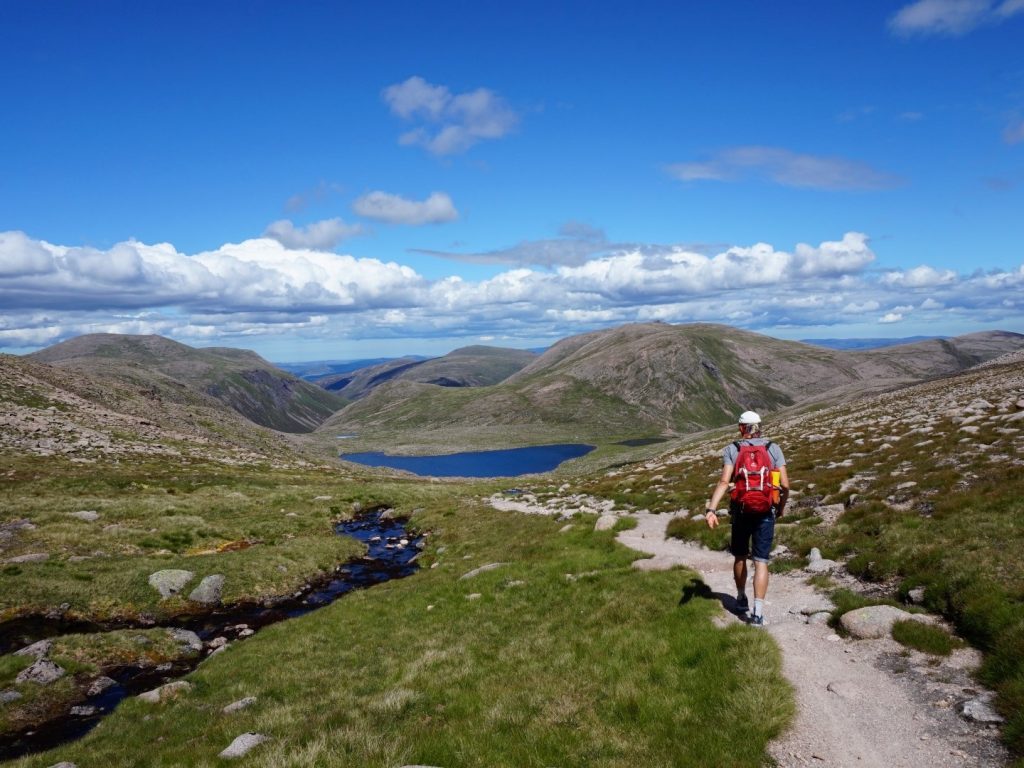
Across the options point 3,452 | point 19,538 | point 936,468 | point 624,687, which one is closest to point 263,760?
point 624,687

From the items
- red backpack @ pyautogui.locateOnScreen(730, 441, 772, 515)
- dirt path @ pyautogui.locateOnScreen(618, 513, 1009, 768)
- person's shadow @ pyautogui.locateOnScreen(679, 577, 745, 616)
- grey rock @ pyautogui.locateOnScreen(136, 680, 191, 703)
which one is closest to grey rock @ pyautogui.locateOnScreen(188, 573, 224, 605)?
grey rock @ pyautogui.locateOnScreen(136, 680, 191, 703)

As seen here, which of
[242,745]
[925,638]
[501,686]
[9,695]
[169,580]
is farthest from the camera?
[169,580]

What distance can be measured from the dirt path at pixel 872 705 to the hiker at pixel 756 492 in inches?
62.1

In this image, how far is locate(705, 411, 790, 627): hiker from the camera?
13.1 meters

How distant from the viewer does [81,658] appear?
2091 centimetres

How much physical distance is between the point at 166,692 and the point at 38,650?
311 inches

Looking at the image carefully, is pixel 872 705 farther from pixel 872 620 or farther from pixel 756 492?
pixel 756 492

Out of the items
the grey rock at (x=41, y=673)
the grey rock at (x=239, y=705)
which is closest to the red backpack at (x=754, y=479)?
the grey rock at (x=239, y=705)

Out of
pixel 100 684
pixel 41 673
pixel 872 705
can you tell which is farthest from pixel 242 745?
pixel 41 673

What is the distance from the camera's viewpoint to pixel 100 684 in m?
19.8

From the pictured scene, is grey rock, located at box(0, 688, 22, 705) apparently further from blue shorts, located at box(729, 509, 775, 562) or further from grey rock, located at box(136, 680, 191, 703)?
blue shorts, located at box(729, 509, 775, 562)

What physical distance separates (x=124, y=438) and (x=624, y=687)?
86.4 metres

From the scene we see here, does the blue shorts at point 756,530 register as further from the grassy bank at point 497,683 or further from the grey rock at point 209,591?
the grey rock at point 209,591

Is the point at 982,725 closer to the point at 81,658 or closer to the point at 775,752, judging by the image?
the point at 775,752
